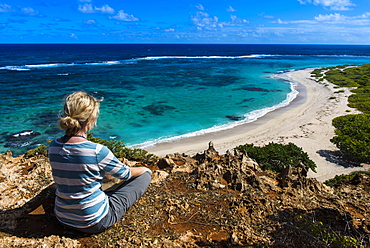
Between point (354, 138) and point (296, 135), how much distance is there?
382 centimetres

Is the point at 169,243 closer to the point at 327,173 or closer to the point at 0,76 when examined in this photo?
the point at 327,173

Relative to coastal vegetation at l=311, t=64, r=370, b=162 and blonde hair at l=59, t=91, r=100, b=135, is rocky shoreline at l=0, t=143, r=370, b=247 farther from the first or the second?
coastal vegetation at l=311, t=64, r=370, b=162

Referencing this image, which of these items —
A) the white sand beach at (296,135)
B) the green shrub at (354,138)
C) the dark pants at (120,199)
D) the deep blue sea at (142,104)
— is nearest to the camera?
the dark pants at (120,199)

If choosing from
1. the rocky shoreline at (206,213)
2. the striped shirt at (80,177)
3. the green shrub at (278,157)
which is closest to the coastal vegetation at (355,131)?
the green shrub at (278,157)

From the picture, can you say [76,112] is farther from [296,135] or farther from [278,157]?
[296,135]

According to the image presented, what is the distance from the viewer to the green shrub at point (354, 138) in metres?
13.3

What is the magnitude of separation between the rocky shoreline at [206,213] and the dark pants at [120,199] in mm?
179

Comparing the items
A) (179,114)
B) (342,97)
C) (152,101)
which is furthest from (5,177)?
(342,97)

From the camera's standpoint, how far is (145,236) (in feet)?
13.0

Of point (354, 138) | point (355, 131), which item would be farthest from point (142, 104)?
point (354, 138)

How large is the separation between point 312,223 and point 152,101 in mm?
27274

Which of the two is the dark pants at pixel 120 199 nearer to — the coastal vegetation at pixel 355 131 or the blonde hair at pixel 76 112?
the blonde hair at pixel 76 112

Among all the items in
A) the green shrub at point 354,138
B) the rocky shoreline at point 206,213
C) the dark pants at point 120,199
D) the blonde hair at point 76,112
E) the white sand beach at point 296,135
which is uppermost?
the blonde hair at point 76,112

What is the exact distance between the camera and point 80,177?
346 cm
